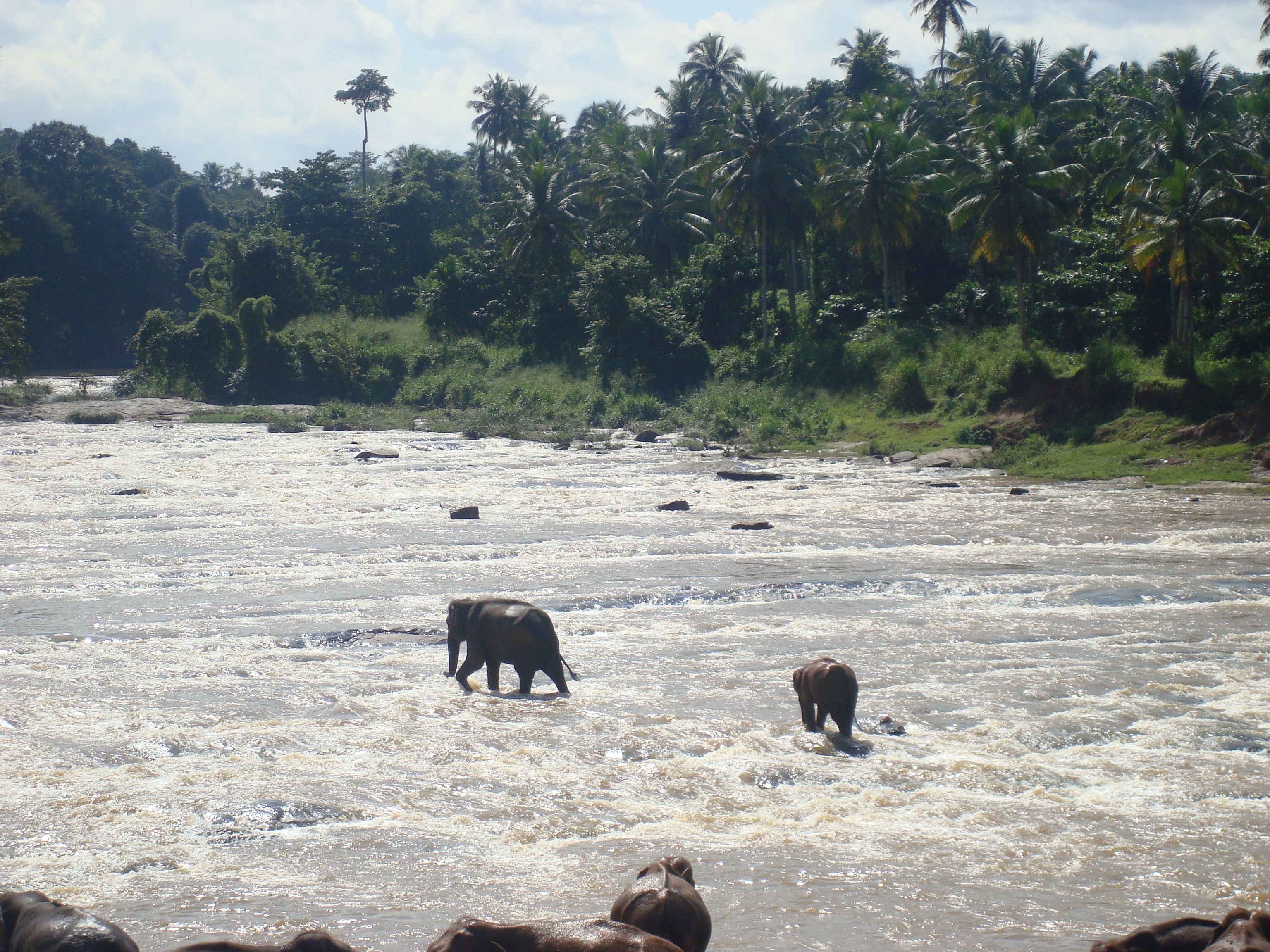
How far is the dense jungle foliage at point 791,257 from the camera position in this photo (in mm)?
32594

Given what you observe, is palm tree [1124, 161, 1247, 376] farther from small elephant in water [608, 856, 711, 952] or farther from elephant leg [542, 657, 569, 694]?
small elephant in water [608, 856, 711, 952]

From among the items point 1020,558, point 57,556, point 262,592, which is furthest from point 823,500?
point 57,556

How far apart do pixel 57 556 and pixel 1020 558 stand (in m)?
14.9

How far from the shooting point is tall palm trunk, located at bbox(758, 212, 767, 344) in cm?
4484

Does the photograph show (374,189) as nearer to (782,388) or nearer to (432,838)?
(782,388)

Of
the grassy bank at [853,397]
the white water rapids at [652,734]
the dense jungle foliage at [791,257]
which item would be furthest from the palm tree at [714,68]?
the white water rapids at [652,734]

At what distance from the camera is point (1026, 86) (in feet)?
156

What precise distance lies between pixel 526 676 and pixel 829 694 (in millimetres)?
2941

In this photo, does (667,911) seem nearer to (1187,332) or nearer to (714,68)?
(1187,332)

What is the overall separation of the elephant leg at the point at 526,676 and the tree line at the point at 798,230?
24.6m

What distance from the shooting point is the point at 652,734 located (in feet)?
27.9

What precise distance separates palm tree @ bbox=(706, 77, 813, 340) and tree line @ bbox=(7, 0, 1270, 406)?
110mm

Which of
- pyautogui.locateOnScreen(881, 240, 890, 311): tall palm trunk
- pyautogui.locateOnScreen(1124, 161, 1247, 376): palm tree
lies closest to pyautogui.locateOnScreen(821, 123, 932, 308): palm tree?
pyautogui.locateOnScreen(881, 240, 890, 311): tall palm trunk

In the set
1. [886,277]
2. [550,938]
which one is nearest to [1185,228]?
[886,277]
